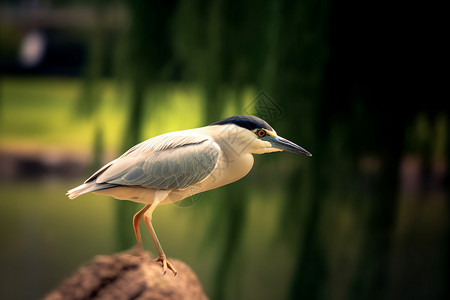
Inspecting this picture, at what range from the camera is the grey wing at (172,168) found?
543mm

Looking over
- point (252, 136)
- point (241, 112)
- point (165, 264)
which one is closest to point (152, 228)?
point (165, 264)

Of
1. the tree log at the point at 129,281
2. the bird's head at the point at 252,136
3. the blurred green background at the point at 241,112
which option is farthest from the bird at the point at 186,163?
the blurred green background at the point at 241,112

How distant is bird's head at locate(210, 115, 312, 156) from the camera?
21.9 inches

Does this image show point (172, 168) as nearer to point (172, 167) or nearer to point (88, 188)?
point (172, 167)

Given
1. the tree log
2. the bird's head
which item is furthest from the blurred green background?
the bird's head

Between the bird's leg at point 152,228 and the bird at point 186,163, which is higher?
the bird at point 186,163

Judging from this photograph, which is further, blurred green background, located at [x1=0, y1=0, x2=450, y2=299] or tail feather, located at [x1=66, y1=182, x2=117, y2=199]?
blurred green background, located at [x1=0, y1=0, x2=450, y2=299]

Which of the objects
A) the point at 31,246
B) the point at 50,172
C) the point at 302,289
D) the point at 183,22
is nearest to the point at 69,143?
the point at 50,172

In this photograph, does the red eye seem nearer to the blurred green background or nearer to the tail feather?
the tail feather

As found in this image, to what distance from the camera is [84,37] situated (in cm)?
121

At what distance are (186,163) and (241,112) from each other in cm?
32

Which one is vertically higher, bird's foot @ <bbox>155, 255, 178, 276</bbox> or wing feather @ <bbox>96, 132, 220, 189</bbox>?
wing feather @ <bbox>96, 132, 220, 189</bbox>

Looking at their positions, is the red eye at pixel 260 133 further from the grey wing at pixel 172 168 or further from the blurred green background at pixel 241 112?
the blurred green background at pixel 241 112

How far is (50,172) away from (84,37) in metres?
0.41
